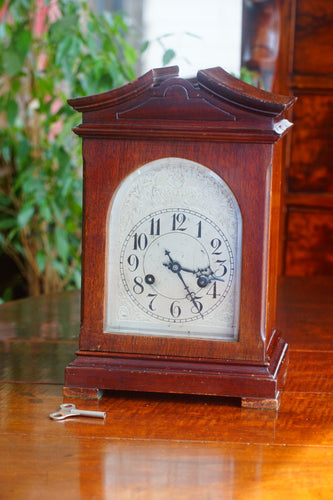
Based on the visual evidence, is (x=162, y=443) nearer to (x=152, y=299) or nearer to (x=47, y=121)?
(x=152, y=299)

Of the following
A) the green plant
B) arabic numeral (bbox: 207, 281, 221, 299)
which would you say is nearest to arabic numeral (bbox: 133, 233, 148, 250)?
arabic numeral (bbox: 207, 281, 221, 299)

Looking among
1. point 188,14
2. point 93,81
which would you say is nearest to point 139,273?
point 93,81

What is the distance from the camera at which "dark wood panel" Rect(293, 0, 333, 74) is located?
2748mm

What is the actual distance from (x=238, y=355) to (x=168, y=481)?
0.25 m

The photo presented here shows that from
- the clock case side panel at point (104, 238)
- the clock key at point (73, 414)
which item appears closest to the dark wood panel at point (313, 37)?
the clock case side panel at point (104, 238)

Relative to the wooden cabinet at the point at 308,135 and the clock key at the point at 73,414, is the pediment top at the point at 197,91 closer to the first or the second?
the clock key at the point at 73,414

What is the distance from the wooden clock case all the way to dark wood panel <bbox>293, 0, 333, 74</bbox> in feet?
6.74

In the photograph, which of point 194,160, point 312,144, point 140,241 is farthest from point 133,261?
point 312,144

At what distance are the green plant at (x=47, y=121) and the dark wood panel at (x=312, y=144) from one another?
0.81 m

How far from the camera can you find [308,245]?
292 centimetres

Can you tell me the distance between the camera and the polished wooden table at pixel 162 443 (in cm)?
62

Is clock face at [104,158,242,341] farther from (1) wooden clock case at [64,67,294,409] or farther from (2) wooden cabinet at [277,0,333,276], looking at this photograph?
(2) wooden cabinet at [277,0,333,276]

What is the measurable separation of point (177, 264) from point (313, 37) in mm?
2200

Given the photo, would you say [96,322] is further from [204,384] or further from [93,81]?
[93,81]
